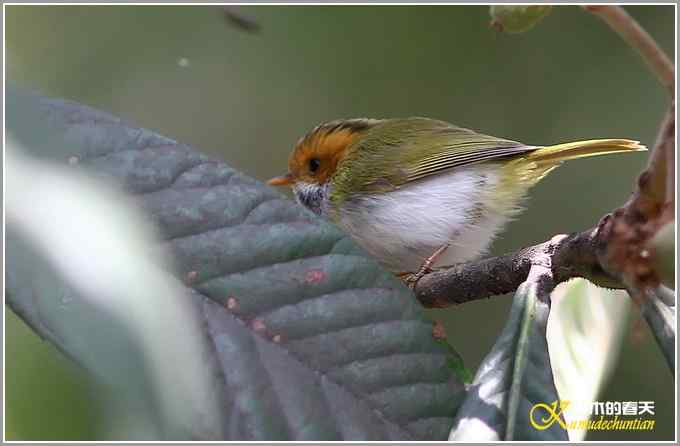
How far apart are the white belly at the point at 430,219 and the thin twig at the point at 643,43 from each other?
64.2 inches

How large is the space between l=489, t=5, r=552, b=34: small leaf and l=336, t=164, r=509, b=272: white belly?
4.65ft

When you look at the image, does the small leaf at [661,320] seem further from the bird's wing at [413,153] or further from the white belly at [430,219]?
the bird's wing at [413,153]

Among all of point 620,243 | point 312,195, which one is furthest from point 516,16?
point 312,195

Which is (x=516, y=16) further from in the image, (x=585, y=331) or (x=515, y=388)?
(x=585, y=331)

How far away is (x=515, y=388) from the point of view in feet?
4.11

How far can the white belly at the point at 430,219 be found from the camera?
8.81 ft

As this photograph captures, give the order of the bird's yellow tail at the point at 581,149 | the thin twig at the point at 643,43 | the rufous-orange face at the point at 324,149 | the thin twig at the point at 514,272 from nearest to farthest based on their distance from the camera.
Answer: the thin twig at the point at 643,43 → the thin twig at the point at 514,272 → the bird's yellow tail at the point at 581,149 → the rufous-orange face at the point at 324,149

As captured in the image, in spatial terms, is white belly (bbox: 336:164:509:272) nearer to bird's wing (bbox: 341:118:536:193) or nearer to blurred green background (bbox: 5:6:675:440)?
bird's wing (bbox: 341:118:536:193)

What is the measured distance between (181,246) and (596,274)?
2.07 ft

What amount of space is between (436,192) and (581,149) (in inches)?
18.3

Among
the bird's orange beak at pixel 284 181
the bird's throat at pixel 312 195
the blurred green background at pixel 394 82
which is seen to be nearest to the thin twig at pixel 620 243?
the bird's throat at pixel 312 195

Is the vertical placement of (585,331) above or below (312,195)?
above

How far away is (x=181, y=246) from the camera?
129 cm

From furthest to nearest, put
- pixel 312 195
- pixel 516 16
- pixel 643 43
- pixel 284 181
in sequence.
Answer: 1. pixel 284 181
2. pixel 312 195
3. pixel 516 16
4. pixel 643 43
